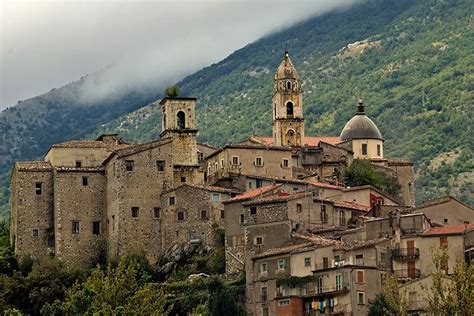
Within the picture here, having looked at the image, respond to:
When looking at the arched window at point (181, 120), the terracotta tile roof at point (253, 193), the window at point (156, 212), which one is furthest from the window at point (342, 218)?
the arched window at point (181, 120)

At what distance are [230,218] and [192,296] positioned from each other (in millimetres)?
6663

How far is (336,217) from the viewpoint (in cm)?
11175

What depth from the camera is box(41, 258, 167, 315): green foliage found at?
310 ft

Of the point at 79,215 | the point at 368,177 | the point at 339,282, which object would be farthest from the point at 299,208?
the point at 368,177

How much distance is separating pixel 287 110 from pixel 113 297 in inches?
1979

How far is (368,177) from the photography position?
12812 centimetres

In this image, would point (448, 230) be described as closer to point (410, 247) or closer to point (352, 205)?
point (410, 247)

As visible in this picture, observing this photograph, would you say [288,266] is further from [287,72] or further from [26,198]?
[287,72]

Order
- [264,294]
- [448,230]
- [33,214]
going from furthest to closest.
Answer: [33,214]
[264,294]
[448,230]

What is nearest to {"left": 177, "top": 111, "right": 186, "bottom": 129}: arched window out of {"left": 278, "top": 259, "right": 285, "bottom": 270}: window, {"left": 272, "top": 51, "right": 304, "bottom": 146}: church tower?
{"left": 272, "top": 51, "right": 304, "bottom": 146}: church tower

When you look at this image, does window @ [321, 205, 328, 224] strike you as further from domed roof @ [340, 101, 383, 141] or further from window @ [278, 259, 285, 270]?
domed roof @ [340, 101, 383, 141]

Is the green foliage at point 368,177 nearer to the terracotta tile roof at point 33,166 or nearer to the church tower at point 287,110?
the church tower at point 287,110

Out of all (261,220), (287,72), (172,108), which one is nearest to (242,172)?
(172,108)

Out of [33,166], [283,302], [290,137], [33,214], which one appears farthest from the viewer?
[290,137]
